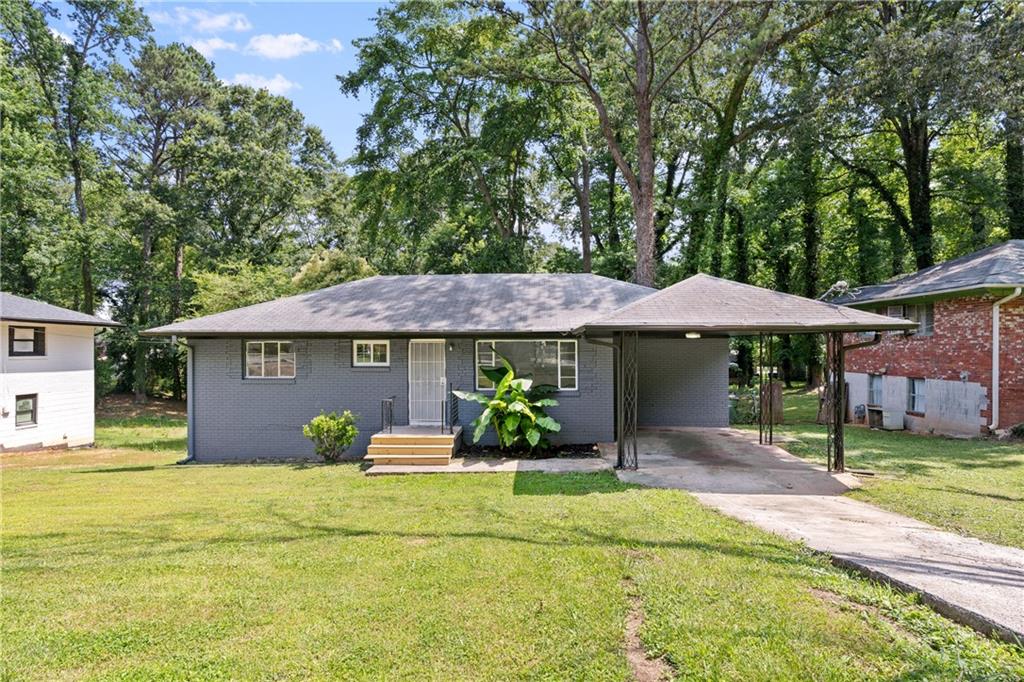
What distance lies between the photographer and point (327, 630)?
139 inches

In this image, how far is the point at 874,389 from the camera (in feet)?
54.8

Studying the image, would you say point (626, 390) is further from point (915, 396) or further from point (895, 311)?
point (895, 311)

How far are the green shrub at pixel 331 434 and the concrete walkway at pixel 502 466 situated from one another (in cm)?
137

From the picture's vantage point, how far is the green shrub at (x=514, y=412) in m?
10.2

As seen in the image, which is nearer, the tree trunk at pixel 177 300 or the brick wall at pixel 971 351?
the brick wall at pixel 971 351

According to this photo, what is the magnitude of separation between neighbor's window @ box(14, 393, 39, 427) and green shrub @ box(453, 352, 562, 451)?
15.0m

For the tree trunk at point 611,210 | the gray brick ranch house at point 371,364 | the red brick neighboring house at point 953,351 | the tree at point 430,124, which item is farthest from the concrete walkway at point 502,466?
the tree trunk at point 611,210

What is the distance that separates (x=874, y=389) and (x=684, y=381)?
7.79 metres

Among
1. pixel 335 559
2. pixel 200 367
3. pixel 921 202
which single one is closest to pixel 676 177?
pixel 921 202

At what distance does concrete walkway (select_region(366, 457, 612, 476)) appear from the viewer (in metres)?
9.20

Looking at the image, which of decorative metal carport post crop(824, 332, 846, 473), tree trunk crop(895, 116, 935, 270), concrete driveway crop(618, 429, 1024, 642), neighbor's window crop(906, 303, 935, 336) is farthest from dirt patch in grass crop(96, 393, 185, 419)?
tree trunk crop(895, 116, 935, 270)

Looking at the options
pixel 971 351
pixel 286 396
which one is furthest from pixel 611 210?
pixel 286 396

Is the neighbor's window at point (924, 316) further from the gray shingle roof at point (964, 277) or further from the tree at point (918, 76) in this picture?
the tree at point (918, 76)

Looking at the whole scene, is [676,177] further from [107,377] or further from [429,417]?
[107,377]
